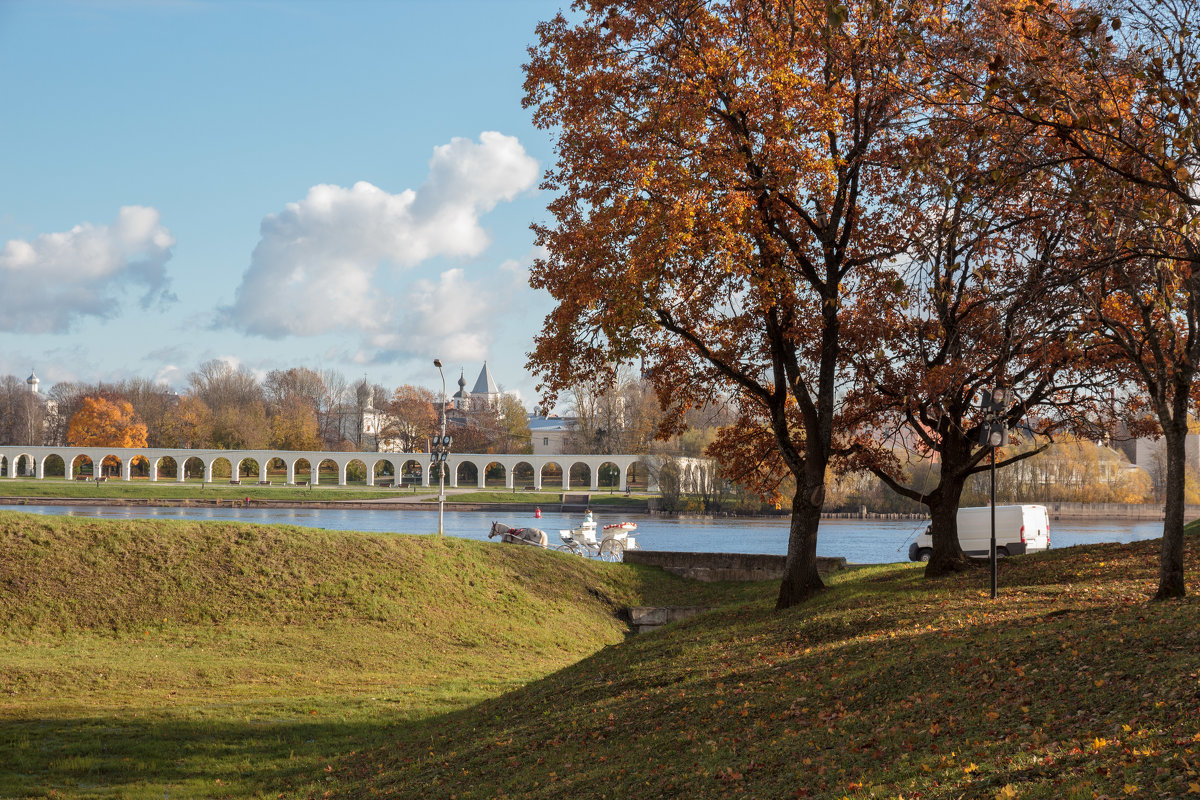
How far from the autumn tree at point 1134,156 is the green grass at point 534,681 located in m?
2.19

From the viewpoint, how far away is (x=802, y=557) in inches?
558

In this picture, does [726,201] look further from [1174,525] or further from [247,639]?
[247,639]

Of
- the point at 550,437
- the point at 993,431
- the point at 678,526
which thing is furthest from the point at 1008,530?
the point at 550,437

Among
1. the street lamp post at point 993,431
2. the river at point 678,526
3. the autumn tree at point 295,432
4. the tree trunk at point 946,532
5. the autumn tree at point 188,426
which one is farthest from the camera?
the autumn tree at point 295,432

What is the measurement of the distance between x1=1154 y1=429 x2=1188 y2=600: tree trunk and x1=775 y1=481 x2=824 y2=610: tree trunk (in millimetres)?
5075

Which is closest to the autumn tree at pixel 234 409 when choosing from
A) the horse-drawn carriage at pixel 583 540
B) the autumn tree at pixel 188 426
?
the autumn tree at pixel 188 426

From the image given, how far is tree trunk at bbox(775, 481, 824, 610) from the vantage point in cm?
1403

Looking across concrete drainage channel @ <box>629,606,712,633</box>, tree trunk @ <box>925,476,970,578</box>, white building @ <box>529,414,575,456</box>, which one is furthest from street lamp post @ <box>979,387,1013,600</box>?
white building @ <box>529,414,575,456</box>

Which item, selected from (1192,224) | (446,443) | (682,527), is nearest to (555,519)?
(682,527)

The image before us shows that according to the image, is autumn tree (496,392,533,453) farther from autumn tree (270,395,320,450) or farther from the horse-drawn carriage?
Result: the horse-drawn carriage

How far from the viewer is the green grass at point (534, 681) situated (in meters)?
5.46

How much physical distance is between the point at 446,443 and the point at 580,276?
2324cm

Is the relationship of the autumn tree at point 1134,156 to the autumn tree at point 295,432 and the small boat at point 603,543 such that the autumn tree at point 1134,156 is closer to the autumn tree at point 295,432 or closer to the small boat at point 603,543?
the small boat at point 603,543

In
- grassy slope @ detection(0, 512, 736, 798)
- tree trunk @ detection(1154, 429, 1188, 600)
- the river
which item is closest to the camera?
grassy slope @ detection(0, 512, 736, 798)
